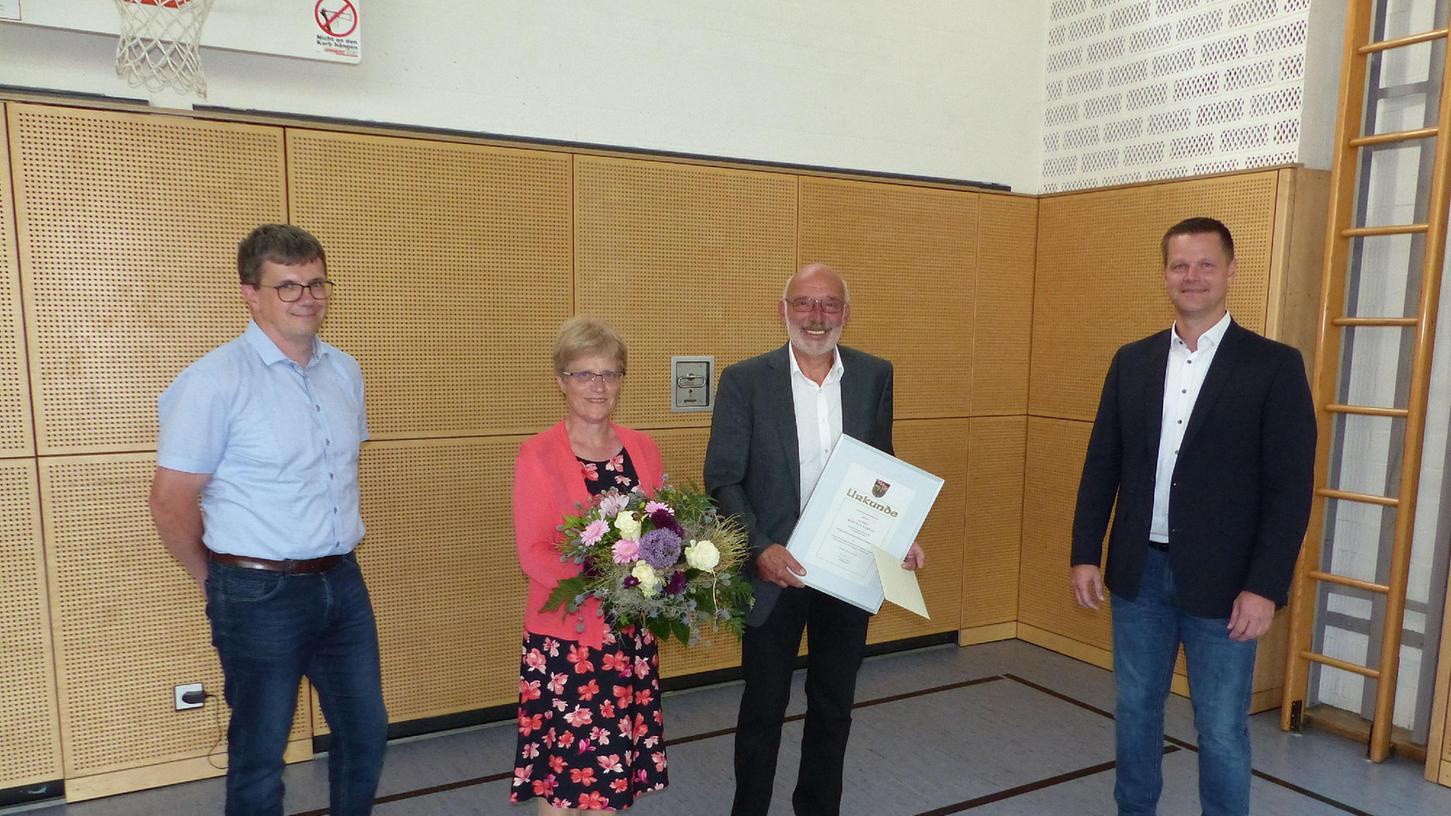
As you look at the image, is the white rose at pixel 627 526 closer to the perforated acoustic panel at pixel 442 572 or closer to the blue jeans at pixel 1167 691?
the blue jeans at pixel 1167 691

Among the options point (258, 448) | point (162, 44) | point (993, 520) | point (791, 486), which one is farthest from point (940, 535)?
point (162, 44)

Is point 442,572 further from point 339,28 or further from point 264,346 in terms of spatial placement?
point 339,28

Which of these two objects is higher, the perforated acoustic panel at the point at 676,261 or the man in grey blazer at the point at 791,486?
the perforated acoustic panel at the point at 676,261

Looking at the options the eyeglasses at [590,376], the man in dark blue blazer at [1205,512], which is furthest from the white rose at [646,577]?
the man in dark blue blazer at [1205,512]

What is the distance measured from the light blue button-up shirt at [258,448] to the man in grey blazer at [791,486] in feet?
3.61

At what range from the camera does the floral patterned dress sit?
7.86 ft

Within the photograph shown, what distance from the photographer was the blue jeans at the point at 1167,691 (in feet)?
8.61

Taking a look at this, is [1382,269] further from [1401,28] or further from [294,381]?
[294,381]

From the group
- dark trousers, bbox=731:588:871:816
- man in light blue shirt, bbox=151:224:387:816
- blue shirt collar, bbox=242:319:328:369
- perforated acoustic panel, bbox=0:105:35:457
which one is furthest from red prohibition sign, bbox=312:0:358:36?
dark trousers, bbox=731:588:871:816

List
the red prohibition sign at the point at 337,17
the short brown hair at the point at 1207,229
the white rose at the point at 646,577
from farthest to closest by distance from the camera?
the red prohibition sign at the point at 337,17 < the short brown hair at the point at 1207,229 < the white rose at the point at 646,577

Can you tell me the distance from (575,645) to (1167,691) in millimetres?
1809

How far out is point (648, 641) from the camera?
2520 mm

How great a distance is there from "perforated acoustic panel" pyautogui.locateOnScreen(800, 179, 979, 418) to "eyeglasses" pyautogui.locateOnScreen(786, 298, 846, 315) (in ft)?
5.94

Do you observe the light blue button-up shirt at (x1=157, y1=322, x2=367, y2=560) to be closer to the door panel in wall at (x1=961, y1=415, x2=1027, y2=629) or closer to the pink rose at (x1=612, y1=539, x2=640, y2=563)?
the pink rose at (x1=612, y1=539, x2=640, y2=563)
